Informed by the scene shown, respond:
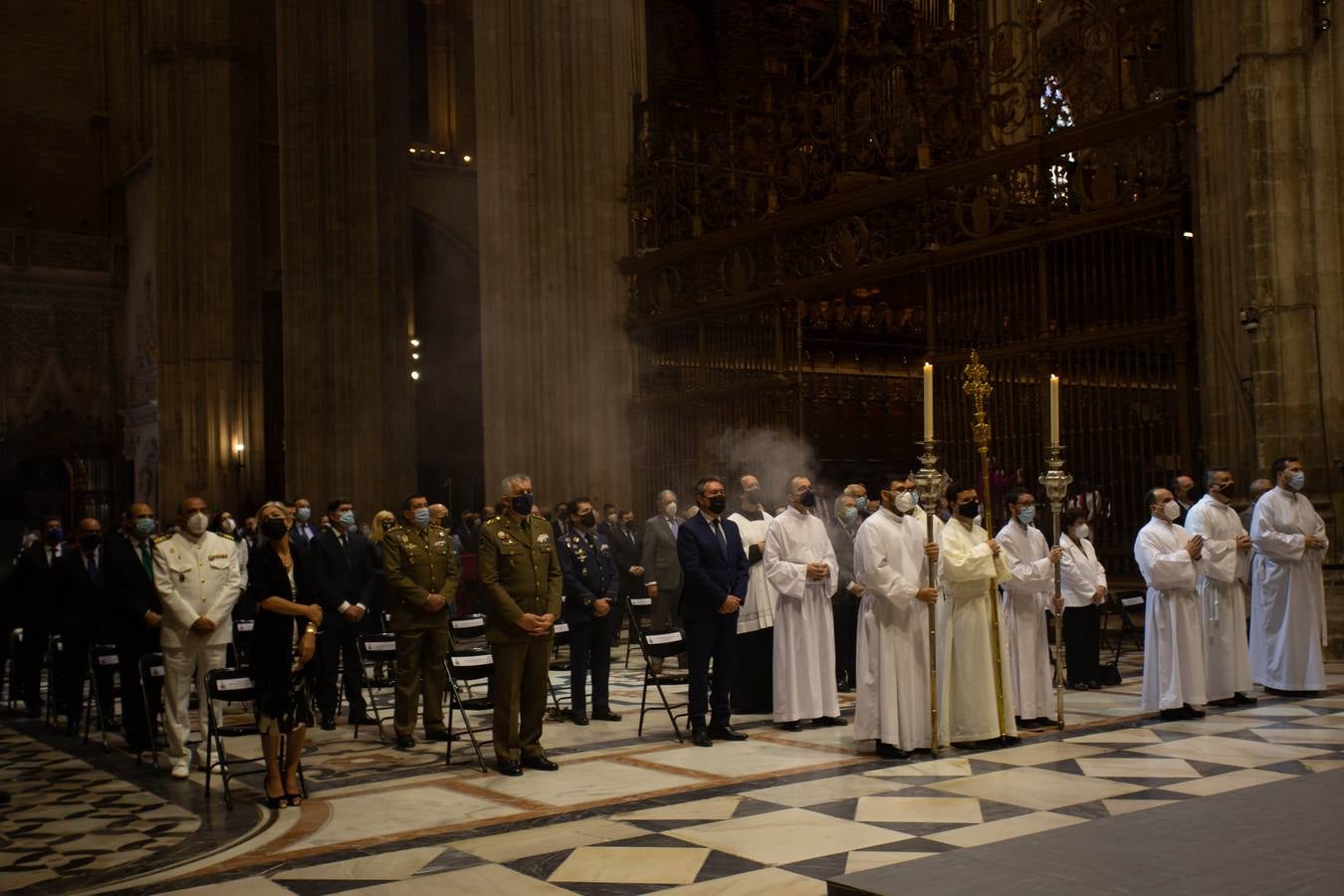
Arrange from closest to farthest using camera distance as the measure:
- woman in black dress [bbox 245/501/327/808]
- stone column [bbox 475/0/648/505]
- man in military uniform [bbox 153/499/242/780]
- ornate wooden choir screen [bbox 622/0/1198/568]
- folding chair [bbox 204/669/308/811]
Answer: woman in black dress [bbox 245/501/327/808]
folding chair [bbox 204/669/308/811]
man in military uniform [bbox 153/499/242/780]
ornate wooden choir screen [bbox 622/0/1198/568]
stone column [bbox 475/0/648/505]

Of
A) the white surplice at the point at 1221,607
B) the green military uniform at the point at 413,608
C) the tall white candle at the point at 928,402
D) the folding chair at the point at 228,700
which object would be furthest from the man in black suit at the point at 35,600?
the white surplice at the point at 1221,607

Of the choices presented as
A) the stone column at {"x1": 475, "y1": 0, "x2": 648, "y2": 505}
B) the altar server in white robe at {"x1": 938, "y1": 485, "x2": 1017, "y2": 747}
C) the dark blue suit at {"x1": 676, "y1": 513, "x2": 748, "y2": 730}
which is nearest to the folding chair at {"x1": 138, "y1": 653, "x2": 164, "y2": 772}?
the dark blue suit at {"x1": 676, "y1": 513, "x2": 748, "y2": 730}

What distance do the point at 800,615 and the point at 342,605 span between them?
11.1ft

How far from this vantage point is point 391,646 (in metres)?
10.3

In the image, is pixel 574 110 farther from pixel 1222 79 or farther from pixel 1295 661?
→ pixel 1295 661

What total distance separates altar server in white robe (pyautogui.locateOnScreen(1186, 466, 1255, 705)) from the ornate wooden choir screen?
83.3 inches

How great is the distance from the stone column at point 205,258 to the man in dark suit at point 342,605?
17.5m

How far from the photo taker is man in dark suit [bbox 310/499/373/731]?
411 inches

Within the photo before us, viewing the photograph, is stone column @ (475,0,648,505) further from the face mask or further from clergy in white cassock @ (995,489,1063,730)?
the face mask

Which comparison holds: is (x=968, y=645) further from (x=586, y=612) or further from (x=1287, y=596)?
(x=1287, y=596)

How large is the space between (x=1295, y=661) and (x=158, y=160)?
25148 millimetres

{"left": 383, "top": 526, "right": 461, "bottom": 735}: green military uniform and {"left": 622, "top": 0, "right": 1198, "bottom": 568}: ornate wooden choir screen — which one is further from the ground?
{"left": 622, "top": 0, "right": 1198, "bottom": 568}: ornate wooden choir screen

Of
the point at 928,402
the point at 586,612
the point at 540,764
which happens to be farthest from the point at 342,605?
the point at 928,402

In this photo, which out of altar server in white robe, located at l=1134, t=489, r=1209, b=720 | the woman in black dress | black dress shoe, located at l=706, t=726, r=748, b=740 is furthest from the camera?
altar server in white robe, located at l=1134, t=489, r=1209, b=720
